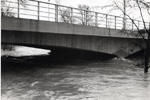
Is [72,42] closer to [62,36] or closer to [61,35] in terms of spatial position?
[62,36]

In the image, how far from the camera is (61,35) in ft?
57.9

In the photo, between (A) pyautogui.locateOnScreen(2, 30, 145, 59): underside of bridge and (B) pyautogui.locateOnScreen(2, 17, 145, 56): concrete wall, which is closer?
(B) pyautogui.locateOnScreen(2, 17, 145, 56): concrete wall

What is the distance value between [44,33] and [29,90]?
25.6 ft

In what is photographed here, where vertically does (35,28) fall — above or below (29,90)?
above

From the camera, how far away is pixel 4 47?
39219 mm

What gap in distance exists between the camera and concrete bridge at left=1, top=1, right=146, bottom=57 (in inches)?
561

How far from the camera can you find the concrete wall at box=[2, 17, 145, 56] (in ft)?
46.8

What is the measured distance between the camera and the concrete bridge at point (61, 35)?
1425cm

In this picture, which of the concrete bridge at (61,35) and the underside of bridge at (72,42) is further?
the underside of bridge at (72,42)

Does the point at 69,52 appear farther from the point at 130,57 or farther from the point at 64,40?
the point at 64,40

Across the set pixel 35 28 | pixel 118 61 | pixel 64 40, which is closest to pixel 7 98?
pixel 35 28

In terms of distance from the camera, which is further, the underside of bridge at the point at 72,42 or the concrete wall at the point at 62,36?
the underside of bridge at the point at 72,42

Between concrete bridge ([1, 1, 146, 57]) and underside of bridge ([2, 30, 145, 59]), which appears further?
underside of bridge ([2, 30, 145, 59])

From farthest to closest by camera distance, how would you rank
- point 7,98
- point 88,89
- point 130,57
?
point 130,57
point 88,89
point 7,98
